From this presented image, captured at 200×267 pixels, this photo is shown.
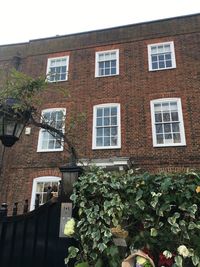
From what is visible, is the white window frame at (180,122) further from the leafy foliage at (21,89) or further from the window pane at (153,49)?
the leafy foliage at (21,89)

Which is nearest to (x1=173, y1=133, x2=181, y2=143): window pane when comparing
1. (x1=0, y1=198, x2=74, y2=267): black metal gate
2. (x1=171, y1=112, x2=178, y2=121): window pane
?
(x1=171, y1=112, x2=178, y2=121): window pane

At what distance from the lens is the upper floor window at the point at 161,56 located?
1048 centimetres

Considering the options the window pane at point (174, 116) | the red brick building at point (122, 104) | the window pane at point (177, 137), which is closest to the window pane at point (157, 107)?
the red brick building at point (122, 104)

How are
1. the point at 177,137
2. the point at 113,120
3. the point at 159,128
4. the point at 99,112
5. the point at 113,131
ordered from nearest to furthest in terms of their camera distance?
the point at 177,137
the point at 159,128
the point at 113,131
the point at 113,120
the point at 99,112

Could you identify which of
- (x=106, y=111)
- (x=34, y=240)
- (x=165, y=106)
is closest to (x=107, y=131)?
(x=106, y=111)

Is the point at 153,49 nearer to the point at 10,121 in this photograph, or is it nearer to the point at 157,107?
the point at 157,107

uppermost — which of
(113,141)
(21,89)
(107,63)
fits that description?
(107,63)

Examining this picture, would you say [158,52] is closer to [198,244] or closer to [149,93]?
[149,93]

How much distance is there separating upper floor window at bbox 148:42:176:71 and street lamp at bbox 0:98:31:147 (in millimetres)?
7758

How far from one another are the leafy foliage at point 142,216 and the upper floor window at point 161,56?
8.59 metres

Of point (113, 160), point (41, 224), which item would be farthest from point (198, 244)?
point (113, 160)

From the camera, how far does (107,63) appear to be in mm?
11281

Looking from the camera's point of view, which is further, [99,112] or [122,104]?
[99,112]

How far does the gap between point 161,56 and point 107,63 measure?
8.14ft
